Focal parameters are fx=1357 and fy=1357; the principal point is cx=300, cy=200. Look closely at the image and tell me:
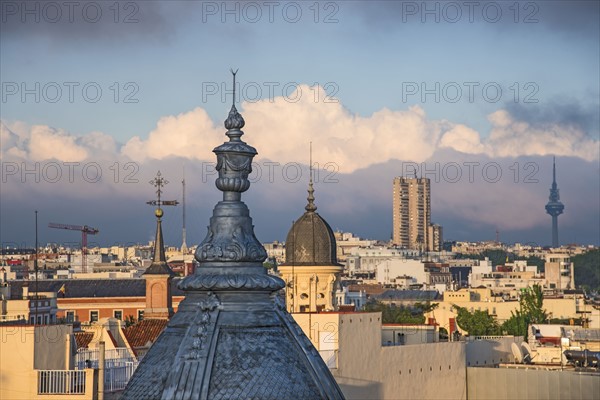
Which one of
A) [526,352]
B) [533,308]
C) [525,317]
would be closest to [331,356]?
[526,352]

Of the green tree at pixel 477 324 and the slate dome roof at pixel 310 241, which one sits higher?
the slate dome roof at pixel 310 241

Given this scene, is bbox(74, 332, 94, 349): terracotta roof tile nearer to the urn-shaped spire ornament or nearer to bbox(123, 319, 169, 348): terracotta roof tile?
bbox(123, 319, 169, 348): terracotta roof tile

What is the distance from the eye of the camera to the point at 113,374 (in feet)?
83.8

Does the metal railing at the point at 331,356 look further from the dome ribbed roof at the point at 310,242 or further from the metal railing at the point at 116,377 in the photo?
the dome ribbed roof at the point at 310,242

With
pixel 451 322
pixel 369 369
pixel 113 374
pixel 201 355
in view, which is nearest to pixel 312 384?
pixel 201 355

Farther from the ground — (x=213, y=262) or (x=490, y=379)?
(x=213, y=262)

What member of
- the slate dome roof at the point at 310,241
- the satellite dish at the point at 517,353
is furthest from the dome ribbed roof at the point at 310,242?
the satellite dish at the point at 517,353

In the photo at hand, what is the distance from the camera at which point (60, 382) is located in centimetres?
2423

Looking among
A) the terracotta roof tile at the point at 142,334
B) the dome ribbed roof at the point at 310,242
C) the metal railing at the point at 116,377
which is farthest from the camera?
the terracotta roof tile at the point at 142,334

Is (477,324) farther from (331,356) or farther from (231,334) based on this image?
(231,334)

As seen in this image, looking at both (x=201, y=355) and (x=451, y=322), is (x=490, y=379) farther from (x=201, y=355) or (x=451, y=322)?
(x=201, y=355)

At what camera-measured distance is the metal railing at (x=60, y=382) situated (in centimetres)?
2405

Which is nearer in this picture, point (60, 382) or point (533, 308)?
point (60, 382)

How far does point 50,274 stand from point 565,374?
395 feet
